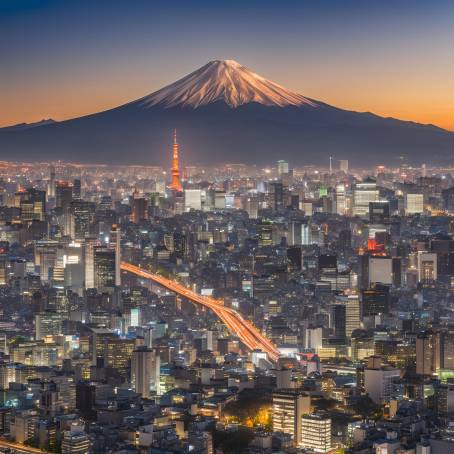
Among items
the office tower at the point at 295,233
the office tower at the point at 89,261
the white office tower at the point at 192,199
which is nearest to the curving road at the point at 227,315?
the office tower at the point at 89,261

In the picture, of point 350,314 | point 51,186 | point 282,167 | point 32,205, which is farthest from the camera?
point 282,167

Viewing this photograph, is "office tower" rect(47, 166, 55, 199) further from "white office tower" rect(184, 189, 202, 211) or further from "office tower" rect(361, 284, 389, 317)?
"office tower" rect(361, 284, 389, 317)

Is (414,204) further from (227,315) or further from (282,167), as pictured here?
(227,315)

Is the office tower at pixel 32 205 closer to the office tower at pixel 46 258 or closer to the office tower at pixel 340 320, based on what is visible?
the office tower at pixel 46 258

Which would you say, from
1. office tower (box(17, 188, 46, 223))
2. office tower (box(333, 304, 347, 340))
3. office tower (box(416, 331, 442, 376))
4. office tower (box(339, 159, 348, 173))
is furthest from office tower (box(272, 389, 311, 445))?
office tower (box(339, 159, 348, 173))

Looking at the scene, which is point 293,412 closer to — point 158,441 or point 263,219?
point 158,441

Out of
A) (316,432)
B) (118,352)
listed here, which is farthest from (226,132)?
(316,432)

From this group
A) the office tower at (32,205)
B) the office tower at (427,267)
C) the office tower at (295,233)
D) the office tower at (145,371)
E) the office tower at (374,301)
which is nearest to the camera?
the office tower at (145,371)
